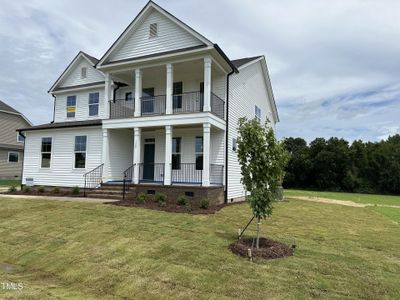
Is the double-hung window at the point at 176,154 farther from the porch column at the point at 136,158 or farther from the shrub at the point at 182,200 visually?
the shrub at the point at 182,200

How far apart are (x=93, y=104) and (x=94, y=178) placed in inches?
201

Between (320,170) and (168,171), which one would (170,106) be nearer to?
(168,171)

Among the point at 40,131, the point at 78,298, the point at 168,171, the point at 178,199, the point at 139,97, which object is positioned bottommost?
the point at 78,298

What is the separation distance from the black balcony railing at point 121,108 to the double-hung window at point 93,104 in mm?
2019

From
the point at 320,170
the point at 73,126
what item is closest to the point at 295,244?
the point at 73,126

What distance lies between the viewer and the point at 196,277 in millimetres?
6000

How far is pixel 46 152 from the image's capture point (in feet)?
62.9

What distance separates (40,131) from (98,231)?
13057mm

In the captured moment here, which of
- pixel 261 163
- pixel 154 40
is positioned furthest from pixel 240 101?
pixel 261 163

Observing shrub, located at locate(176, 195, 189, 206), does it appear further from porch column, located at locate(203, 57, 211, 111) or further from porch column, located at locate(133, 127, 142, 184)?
porch column, located at locate(203, 57, 211, 111)

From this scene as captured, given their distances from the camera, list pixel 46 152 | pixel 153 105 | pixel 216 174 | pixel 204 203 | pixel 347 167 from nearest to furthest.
→ pixel 204 203, pixel 216 174, pixel 153 105, pixel 46 152, pixel 347 167

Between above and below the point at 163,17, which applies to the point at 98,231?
below

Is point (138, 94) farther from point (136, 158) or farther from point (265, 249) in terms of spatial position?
point (265, 249)

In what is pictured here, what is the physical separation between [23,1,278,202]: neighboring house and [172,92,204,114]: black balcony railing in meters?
0.05
